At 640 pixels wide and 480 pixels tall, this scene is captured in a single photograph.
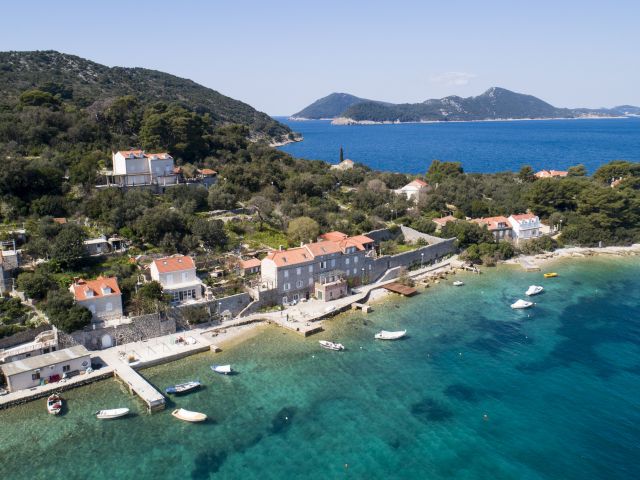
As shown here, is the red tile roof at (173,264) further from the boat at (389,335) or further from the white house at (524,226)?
the white house at (524,226)

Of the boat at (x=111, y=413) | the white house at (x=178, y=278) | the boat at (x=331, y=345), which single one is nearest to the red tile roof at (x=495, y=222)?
the boat at (x=331, y=345)

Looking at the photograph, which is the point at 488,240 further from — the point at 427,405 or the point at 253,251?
the point at 427,405

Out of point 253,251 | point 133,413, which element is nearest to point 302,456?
point 133,413

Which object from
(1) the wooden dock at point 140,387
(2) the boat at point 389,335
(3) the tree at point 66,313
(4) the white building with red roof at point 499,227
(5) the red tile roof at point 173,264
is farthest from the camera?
(4) the white building with red roof at point 499,227

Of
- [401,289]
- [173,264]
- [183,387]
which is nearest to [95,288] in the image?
[173,264]

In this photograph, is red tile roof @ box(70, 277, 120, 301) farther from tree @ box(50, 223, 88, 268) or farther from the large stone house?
the large stone house

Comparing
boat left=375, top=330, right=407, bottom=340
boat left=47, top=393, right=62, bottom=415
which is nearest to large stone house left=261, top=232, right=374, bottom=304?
boat left=375, top=330, right=407, bottom=340
